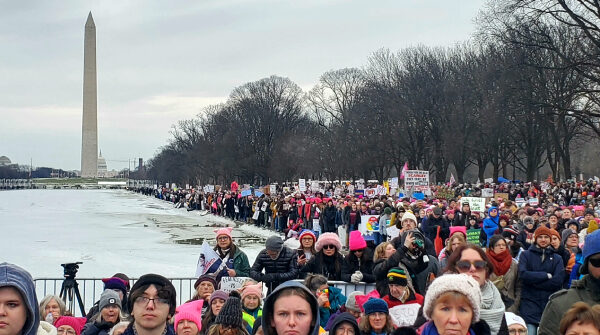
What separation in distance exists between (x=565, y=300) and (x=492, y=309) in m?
0.43

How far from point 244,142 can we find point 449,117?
43.3m

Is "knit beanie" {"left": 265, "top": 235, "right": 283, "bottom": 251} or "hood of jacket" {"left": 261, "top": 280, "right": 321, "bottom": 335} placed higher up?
"hood of jacket" {"left": 261, "top": 280, "right": 321, "bottom": 335}

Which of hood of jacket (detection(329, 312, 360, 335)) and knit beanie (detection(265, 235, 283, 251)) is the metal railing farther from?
hood of jacket (detection(329, 312, 360, 335))

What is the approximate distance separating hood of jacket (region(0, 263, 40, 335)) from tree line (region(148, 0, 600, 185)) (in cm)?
2664

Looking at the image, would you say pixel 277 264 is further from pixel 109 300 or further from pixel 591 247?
pixel 591 247

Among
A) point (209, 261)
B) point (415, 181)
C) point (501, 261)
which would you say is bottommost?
point (209, 261)

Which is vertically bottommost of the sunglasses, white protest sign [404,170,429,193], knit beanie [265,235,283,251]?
knit beanie [265,235,283,251]

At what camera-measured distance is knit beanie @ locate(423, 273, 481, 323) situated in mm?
3961

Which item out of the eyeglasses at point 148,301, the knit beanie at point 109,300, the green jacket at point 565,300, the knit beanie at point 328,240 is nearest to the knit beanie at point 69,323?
the knit beanie at point 109,300

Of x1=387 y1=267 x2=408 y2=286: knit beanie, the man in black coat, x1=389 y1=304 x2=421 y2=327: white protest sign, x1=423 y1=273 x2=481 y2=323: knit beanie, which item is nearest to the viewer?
x1=423 y1=273 x2=481 y2=323: knit beanie

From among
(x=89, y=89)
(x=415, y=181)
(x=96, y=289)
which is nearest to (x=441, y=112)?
(x=415, y=181)

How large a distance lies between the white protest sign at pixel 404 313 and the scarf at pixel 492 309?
2013 millimetres

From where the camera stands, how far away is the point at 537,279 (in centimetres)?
839

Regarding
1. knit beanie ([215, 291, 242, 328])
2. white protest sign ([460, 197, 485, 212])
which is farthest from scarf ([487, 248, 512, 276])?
white protest sign ([460, 197, 485, 212])
